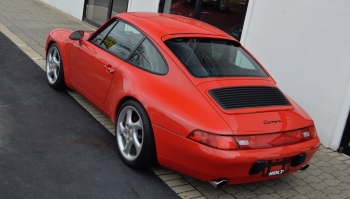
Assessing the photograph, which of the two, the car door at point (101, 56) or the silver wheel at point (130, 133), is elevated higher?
the car door at point (101, 56)

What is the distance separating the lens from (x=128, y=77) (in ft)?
16.2

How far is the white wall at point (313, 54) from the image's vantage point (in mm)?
6418

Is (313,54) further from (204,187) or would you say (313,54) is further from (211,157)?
(211,157)

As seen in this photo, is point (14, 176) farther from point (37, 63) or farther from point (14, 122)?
Result: point (37, 63)

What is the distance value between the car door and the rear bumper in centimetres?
123

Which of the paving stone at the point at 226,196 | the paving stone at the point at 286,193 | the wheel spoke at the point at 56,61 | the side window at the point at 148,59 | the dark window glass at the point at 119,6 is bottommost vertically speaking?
the paving stone at the point at 226,196

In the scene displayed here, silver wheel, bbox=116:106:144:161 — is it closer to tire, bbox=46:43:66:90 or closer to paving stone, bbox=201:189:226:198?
paving stone, bbox=201:189:226:198

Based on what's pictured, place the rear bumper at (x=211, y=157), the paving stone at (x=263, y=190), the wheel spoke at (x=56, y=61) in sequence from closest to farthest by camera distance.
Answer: the rear bumper at (x=211, y=157), the paving stone at (x=263, y=190), the wheel spoke at (x=56, y=61)

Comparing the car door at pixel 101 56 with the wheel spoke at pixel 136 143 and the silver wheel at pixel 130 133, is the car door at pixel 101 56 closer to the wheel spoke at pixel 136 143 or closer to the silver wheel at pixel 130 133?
the silver wheel at pixel 130 133

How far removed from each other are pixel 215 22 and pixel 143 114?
17.6 feet

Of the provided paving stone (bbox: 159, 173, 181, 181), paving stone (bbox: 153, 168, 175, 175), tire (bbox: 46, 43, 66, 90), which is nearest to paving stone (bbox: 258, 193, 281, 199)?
paving stone (bbox: 159, 173, 181, 181)

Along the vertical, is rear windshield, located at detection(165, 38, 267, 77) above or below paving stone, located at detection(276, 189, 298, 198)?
above

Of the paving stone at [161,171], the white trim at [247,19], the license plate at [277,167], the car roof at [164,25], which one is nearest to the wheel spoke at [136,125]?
the paving stone at [161,171]

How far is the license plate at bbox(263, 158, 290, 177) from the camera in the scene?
13.9 ft
